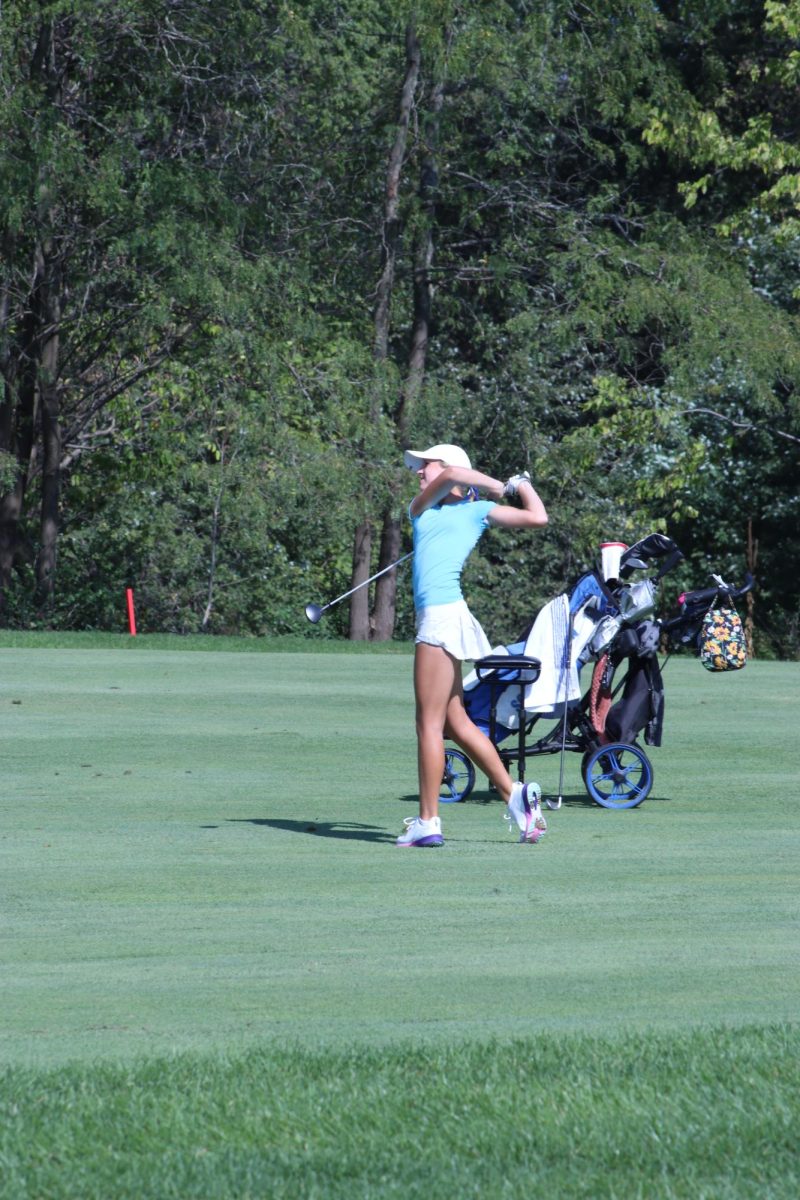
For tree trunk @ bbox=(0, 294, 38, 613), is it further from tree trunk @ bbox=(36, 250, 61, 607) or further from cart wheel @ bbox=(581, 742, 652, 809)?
cart wheel @ bbox=(581, 742, 652, 809)

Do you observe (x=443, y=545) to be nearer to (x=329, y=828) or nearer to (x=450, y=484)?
(x=450, y=484)

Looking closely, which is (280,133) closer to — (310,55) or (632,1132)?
(310,55)

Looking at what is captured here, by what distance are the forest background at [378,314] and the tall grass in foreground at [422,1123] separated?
88.3ft

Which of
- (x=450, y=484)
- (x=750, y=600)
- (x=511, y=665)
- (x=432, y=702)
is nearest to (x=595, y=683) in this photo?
(x=511, y=665)

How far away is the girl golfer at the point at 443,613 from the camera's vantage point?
32.0 feet

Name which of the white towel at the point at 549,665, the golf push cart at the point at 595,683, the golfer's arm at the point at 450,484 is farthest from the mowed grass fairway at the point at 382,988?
the golfer's arm at the point at 450,484

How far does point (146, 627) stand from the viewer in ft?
117

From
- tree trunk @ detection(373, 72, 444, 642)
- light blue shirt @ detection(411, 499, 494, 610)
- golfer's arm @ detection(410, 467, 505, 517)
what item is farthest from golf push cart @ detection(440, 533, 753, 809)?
tree trunk @ detection(373, 72, 444, 642)

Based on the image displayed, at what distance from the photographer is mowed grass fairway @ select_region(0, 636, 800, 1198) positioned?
4594 millimetres

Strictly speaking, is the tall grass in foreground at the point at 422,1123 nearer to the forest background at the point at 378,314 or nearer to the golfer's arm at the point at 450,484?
the golfer's arm at the point at 450,484

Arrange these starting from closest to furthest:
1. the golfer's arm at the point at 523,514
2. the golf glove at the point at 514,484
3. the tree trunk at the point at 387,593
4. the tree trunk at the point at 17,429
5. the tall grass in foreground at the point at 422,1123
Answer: the tall grass in foreground at the point at 422,1123 < the golf glove at the point at 514,484 < the golfer's arm at the point at 523,514 < the tree trunk at the point at 17,429 < the tree trunk at the point at 387,593

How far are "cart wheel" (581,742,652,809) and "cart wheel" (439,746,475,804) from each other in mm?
711

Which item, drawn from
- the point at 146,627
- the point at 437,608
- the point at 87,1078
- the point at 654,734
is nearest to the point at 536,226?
the point at 146,627

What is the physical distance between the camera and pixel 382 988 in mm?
6457
